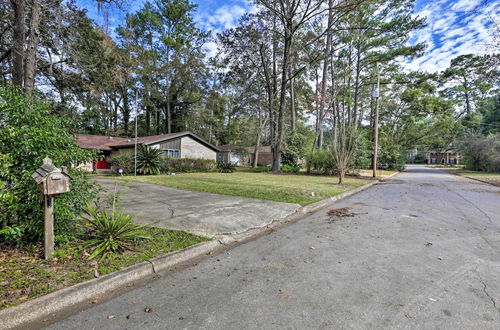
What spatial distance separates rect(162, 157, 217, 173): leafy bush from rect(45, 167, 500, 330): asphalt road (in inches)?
678

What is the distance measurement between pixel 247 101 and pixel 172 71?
1108 cm

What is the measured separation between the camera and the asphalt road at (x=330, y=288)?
202 cm

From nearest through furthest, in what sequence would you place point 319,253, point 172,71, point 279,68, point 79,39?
point 319,253 → point 79,39 → point 279,68 → point 172,71

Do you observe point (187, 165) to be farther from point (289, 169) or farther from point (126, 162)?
point (289, 169)

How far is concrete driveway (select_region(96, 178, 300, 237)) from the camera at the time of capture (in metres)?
4.62

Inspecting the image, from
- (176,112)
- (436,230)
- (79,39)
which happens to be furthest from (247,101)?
(436,230)

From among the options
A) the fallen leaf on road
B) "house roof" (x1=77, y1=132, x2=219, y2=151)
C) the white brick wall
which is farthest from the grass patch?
the white brick wall

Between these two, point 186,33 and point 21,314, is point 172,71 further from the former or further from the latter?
point 21,314

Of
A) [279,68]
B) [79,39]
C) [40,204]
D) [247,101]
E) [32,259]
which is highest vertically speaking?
[279,68]

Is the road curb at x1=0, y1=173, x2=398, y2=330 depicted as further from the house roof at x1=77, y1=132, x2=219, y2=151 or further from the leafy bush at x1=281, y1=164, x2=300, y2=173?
the house roof at x1=77, y1=132, x2=219, y2=151

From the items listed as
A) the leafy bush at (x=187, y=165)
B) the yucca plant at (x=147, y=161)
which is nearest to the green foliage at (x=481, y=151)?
the leafy bush at (x=187, y=165)

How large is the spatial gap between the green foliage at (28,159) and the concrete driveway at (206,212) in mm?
885

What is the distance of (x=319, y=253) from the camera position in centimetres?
354

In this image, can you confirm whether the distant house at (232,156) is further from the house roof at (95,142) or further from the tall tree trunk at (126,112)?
the house roof at (95,142)
